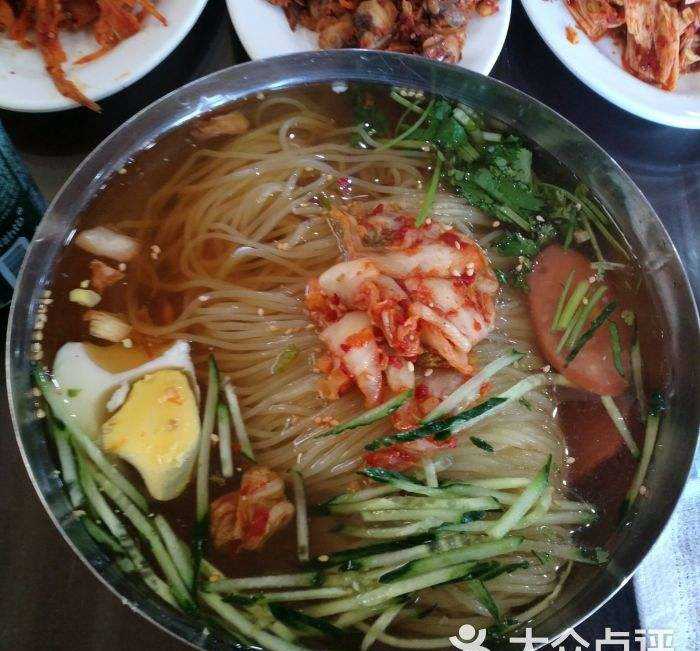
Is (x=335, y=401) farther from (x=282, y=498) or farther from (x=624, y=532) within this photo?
(x=624, y=532)

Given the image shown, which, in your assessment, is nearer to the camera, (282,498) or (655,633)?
(282,498)

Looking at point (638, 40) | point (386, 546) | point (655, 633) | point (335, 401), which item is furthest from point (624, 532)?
point (638, 40)

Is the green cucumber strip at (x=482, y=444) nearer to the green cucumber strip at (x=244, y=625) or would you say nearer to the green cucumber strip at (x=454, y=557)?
the green cucumber strip at (x=454, y=557)

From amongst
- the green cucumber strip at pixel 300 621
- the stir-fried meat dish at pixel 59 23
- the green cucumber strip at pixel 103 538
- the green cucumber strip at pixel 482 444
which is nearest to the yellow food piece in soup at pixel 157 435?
the green cucumber strip at pixel 103 538

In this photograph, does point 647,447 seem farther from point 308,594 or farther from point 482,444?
point 308,594

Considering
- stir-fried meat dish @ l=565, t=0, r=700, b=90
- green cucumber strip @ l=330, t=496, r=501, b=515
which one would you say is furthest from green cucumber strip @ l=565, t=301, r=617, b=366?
stir-fried meat dish @ l=565, t=0, r=700, b=90

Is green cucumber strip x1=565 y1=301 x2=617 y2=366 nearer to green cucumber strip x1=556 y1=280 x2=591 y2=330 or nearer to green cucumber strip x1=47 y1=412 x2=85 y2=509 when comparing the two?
green cucumber strip x1=556 y1=280 x2=591 y2=330
